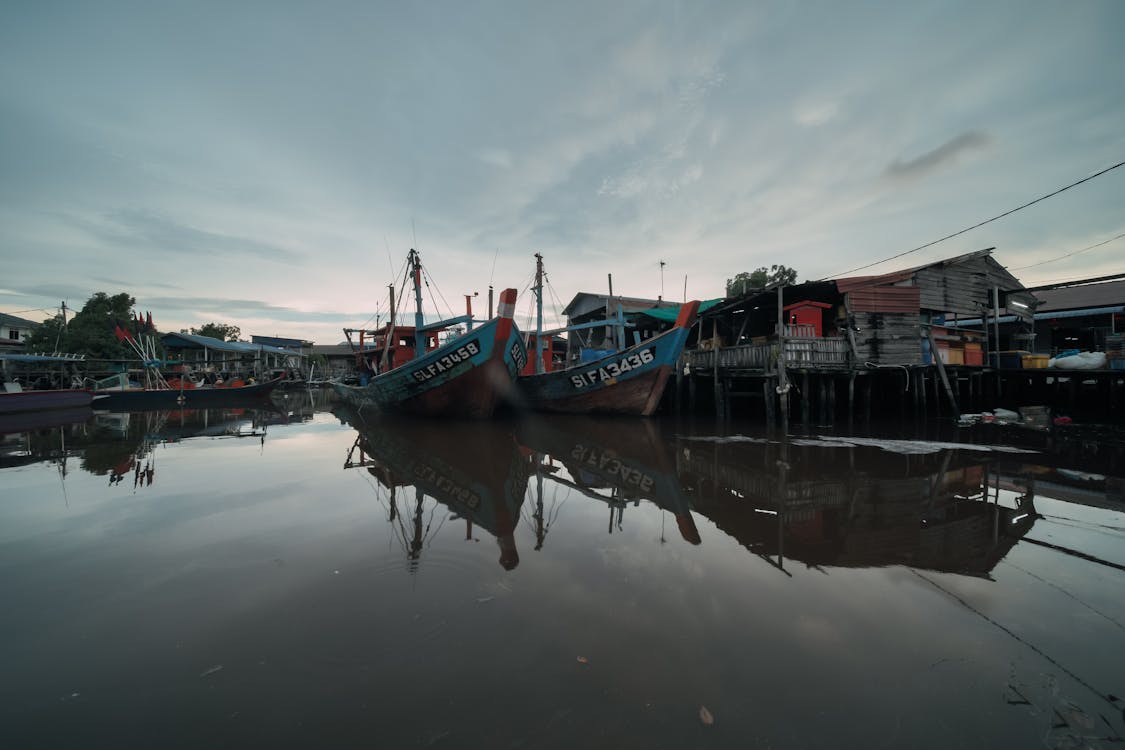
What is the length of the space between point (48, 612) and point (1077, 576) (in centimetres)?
819

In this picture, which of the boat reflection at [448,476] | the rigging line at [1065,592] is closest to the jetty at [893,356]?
the boat reflection at [448,476]

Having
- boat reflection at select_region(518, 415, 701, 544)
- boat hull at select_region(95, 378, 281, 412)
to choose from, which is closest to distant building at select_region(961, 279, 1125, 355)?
boat reflection at select_region(518, 415, 701, 544)

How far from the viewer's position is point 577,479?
24.1 feet

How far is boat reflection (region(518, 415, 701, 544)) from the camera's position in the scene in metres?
6.08

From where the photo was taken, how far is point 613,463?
8.55 metres

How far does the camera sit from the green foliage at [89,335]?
27.9m

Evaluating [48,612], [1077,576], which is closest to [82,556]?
[48,612]

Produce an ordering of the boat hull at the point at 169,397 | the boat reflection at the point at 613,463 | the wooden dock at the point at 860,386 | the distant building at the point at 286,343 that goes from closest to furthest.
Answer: the boat reflection at the point at 613,463 → the wooden dock at the point at 860,386 → the boat hull at the point at 169,397 → the distant building at the point at 286,343

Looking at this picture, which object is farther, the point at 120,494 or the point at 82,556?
the point at 120,494

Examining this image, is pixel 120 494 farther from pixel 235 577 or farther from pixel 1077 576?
pixel 1077 576

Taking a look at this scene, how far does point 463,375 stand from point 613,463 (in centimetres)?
639

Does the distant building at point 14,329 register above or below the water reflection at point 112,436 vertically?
above

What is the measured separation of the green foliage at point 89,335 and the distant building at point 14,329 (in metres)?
5.29

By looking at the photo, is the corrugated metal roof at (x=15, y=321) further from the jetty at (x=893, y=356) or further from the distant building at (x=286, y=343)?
the jetty at (x=893, y=356)
